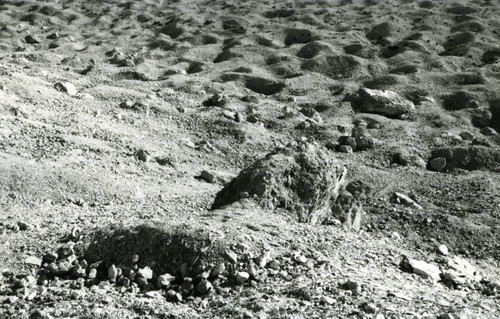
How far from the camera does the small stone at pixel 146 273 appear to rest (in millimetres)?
3141

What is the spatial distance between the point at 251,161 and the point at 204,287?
320 cm

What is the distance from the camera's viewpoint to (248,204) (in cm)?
386

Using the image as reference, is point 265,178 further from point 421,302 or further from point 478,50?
point 478,50

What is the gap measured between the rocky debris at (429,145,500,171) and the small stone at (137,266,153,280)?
3964 millimetres

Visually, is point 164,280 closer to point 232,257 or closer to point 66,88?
point 232,257

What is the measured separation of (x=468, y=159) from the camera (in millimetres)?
6340

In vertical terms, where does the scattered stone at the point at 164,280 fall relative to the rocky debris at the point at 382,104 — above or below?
above

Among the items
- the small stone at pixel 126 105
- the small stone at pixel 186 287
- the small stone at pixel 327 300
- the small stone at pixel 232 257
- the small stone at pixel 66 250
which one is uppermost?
the small stone at pixel 232 257

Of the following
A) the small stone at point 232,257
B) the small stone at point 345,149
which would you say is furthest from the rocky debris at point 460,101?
the small stone at point 232,257

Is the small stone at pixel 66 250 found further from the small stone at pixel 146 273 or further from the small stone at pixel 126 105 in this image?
the small stone at pixel 126 105

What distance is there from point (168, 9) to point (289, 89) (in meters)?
5.29

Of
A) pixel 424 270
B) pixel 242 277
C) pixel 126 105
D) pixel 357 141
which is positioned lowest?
pixel 357 141

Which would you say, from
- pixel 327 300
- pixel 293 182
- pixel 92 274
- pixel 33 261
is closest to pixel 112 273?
pixel 92 274

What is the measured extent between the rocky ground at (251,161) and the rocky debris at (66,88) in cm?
3
